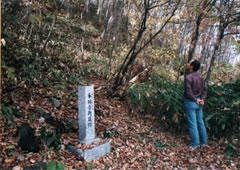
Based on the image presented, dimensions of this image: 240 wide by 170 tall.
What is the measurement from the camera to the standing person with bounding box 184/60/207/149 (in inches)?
207

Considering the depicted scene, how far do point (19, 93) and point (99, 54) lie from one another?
5.01 meters

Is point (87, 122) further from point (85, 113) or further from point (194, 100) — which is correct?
point (194, 100)

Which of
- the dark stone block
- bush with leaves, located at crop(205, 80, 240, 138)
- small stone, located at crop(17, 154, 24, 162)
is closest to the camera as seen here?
small stone, located at crop(17, 154, 24, 162)

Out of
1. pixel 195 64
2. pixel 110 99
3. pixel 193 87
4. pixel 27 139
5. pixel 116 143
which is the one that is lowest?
pixel 116 143

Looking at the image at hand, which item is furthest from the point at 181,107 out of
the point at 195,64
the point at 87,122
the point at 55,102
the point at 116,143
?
the point at 55,102

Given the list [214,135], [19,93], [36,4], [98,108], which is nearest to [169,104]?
[214,135]

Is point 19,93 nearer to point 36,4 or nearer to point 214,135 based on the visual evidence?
point 36,4

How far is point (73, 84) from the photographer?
6617 mm

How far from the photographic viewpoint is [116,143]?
4914 millimetres

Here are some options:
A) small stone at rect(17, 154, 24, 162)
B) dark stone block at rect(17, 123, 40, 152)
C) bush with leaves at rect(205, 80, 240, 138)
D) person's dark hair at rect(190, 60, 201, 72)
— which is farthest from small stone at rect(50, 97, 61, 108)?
bush with leaves at rect(205, 80, 240, 138)

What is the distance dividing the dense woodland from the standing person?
35 cm

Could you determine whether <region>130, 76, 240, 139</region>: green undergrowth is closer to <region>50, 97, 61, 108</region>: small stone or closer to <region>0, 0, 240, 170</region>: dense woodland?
<region>0, 0, 240, 170</region>: dense woodland

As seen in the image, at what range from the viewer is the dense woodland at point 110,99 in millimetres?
4227

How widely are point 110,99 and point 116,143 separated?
1955mm
